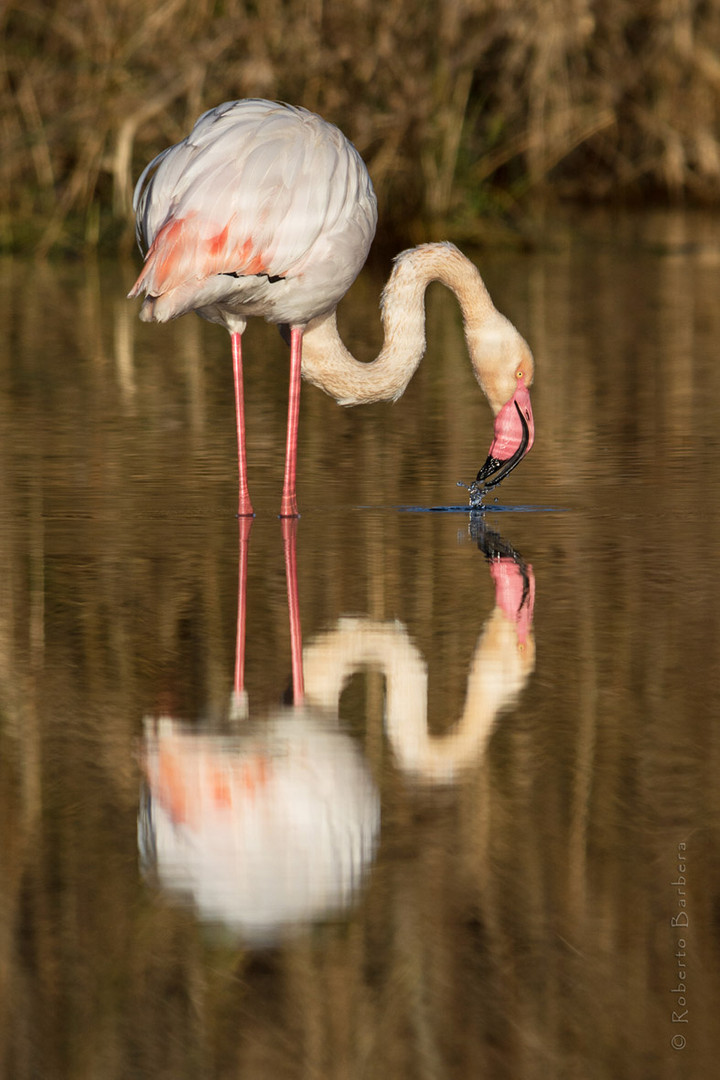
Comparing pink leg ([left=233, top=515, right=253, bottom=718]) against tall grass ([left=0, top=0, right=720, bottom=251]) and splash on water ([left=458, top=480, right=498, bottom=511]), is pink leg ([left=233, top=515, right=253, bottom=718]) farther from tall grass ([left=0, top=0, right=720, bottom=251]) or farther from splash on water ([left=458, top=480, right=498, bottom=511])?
tall grass ([left=0, top=0, right=720, bottom=251])

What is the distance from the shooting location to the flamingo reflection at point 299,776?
12.0 ft

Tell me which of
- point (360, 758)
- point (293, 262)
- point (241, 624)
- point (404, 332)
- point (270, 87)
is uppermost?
point (270, 87)

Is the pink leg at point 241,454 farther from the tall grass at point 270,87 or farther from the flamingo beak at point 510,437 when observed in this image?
the tall grass at point 270,87

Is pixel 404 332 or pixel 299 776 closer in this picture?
pixel 299 776

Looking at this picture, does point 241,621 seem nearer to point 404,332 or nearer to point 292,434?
point 292,434

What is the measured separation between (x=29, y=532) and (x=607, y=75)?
15528 mm

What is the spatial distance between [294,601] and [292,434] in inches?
64.0

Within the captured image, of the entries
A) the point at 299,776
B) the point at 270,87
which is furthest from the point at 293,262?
the point at 270,87

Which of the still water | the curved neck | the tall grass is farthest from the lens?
the tall grass

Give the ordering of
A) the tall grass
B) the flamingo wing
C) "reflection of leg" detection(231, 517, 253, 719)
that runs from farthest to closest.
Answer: the tall grass, the flamingo wing, "reflection of leg" detection(231, 517, 253, 719)

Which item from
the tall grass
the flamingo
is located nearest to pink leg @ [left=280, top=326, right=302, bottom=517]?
the flamingo

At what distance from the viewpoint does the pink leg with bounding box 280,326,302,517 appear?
23.3 feet

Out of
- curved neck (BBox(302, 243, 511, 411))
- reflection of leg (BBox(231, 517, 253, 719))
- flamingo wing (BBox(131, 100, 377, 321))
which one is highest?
flamingo wing (BBox(131, 100, 377, 321))

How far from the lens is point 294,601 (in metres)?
5.84
